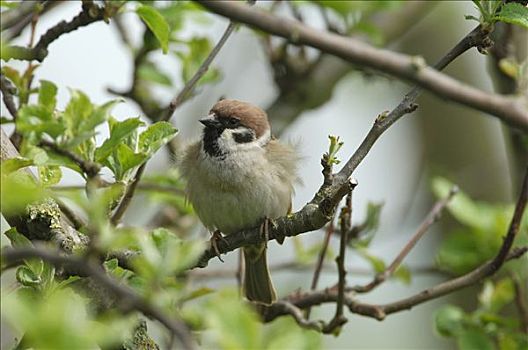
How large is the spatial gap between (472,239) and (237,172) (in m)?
1.11

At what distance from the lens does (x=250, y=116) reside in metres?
4.20

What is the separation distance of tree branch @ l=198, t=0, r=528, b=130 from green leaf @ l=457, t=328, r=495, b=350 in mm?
2183

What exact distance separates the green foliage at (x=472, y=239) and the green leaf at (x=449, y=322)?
0.39 m

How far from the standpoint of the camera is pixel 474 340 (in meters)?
3.59

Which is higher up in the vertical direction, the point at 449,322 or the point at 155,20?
the point at 155,20

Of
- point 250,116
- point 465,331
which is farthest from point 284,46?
point 465,331

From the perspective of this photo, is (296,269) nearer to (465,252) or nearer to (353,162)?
(465,252)

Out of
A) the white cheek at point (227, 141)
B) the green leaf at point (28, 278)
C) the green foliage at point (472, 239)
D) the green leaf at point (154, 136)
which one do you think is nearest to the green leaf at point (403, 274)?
the green foliage at point (472, 239)

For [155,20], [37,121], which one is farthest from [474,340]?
[37,121]

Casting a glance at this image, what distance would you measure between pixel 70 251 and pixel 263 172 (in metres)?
1.55

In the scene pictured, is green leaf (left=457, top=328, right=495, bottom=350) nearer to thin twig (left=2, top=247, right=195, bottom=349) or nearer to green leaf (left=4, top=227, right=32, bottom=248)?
green leaf (left=4, top=227, right=32, bottom=248)

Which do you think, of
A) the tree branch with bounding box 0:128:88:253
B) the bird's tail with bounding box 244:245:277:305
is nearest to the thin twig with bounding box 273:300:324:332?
the bird's tail with bounding box 244:245:277:305

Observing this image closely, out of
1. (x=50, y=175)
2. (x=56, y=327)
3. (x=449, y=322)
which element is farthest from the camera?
(x=449, y=322)

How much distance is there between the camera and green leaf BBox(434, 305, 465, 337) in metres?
3.69
